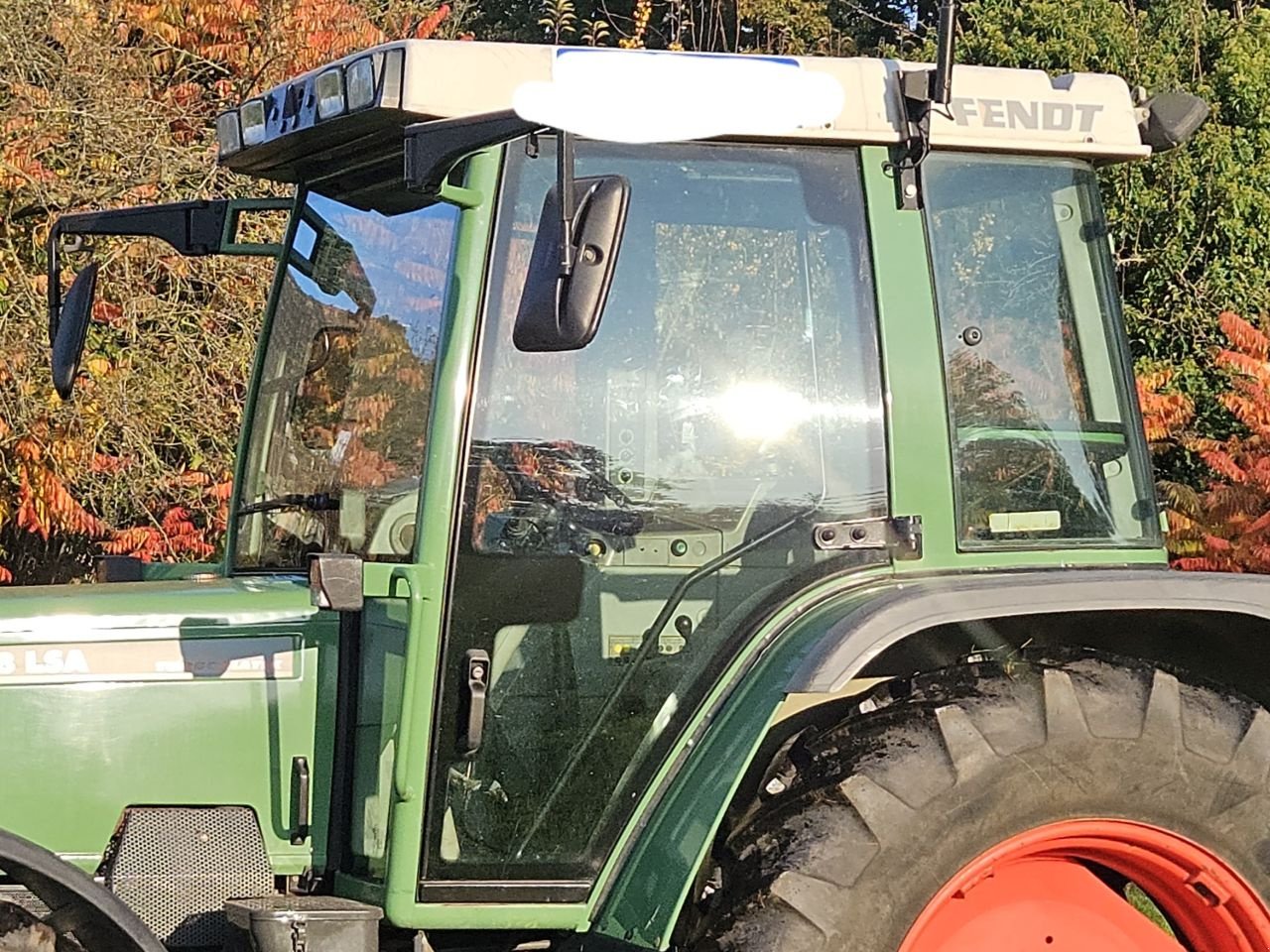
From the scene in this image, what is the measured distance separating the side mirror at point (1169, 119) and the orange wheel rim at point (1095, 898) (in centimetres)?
160

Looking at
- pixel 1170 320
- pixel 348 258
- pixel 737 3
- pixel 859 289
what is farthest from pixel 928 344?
pixel 737 3

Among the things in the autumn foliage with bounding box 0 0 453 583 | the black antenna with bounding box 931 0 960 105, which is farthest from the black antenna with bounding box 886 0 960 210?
the autumn foliage with bounding box 0 0 453 583

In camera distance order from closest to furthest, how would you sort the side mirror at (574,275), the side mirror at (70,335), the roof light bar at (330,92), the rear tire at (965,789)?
the side mirror at (574,275) → the rear tire at (965,789) → the roof light bar at (330,92) → the side mirror at (70,335)

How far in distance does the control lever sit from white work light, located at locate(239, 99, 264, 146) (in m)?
1.37

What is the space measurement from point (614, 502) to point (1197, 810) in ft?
4.52

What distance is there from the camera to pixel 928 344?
3.88 m

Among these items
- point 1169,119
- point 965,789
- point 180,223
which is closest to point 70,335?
point 180,223

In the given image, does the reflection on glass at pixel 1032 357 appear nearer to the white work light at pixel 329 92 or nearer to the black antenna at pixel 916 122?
the black antenna at pixel 916 122

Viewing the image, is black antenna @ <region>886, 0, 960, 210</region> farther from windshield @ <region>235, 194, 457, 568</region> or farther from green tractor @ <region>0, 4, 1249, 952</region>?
windshield @ <region>235, 194, 457, 568</region>

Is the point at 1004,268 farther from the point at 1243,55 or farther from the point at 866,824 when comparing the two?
the point at 1243,55

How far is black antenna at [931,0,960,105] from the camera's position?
356cm

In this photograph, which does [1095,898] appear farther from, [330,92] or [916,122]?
[330,92]

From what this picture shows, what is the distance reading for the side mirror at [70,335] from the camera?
450cm

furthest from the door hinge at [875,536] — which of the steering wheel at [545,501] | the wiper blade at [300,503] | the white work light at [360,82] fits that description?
the white work light at [360,82]
